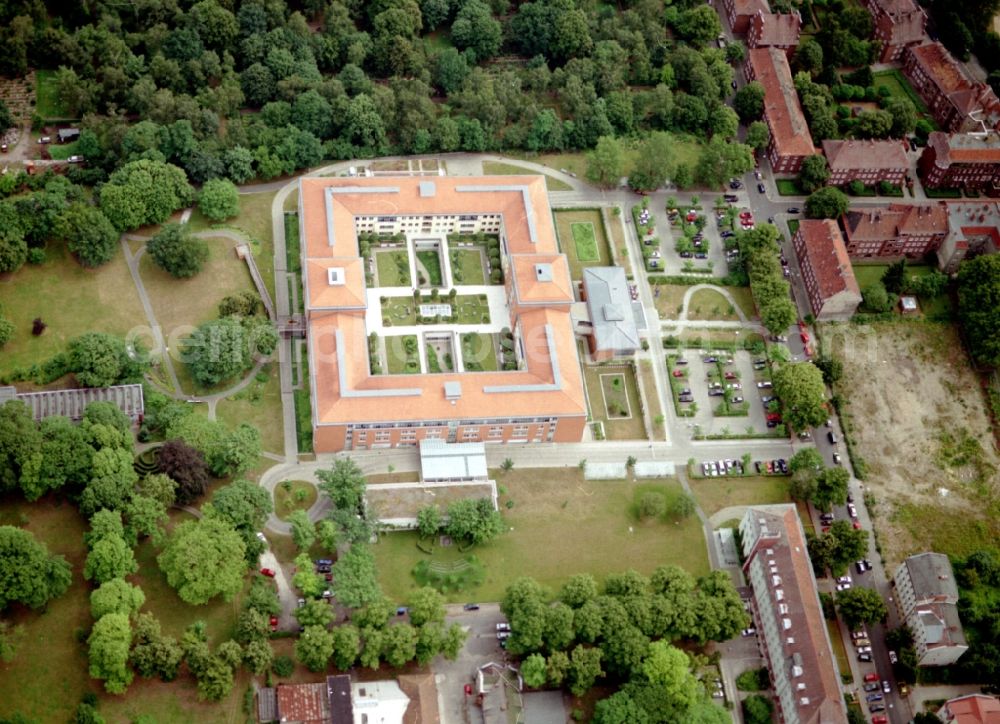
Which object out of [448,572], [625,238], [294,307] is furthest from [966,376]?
[294,307]

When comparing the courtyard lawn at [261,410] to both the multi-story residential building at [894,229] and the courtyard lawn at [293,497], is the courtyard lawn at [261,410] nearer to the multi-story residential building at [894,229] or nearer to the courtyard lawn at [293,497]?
the courtyard lawn at [293,497]

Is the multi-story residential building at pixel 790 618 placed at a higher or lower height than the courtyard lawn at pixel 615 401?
lower

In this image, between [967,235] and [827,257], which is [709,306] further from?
[967,235]

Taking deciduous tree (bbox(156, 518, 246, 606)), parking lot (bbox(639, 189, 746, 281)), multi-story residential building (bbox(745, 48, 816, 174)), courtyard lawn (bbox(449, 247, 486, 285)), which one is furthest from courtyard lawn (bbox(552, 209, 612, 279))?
deciduous tree (bbox(156, 518, 246, 606))

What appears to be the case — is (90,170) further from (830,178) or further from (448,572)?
(830,178)

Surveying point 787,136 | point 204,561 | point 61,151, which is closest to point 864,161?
point 787,136

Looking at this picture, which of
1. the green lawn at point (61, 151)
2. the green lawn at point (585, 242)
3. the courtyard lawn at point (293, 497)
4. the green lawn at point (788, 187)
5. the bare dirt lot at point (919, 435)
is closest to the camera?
the courtyard lawn at point (293, 497)

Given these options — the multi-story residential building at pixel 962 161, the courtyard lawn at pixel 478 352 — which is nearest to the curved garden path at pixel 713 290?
the courtyard lawn at pixel 478 352

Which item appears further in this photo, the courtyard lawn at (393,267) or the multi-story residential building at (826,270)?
the multi-story residential building at (826,270)
